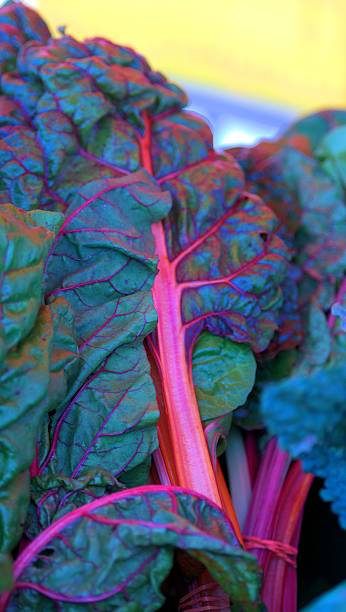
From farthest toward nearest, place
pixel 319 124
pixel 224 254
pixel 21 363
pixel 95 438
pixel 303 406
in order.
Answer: pixel 319 124 → pixel 224 254 → pixel 95 438 → pixel 21 363 → pixel 303 406

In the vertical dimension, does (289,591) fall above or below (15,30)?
below

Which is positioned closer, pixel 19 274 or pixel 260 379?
pixel 19 274

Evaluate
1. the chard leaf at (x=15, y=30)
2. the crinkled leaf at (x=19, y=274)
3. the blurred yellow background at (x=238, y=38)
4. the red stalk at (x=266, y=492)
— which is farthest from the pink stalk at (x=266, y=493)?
the blurred yellow background at (x=238, y=38)

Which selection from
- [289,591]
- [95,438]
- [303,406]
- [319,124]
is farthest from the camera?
[319,124]

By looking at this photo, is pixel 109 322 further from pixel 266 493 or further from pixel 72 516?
pixel 266 493

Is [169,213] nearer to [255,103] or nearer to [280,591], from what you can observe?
[280,591]


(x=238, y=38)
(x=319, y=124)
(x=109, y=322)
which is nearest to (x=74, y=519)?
(x=109, y=322)

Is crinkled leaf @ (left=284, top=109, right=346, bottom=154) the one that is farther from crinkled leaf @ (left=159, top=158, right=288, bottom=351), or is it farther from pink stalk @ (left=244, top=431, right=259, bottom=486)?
pink stalk @ (left=244, top=431, right=259, bottom=486)

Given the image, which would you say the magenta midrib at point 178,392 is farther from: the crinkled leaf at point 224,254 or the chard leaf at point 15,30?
the chard leaf at point 15,30
